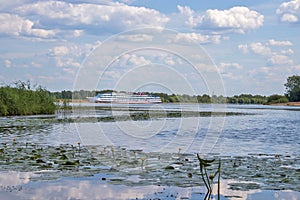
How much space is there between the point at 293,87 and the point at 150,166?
104 meters

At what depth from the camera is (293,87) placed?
4412 inches

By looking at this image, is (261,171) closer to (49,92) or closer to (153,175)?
(153,175)

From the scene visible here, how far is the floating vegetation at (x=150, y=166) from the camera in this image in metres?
11.2

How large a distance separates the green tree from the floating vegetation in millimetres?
99113

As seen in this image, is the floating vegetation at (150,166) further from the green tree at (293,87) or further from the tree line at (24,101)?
the green tree at (293,87)

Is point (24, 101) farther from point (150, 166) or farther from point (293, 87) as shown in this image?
point (293, 87)

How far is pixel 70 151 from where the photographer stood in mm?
16750

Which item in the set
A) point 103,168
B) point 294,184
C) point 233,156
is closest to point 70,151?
point 103,168

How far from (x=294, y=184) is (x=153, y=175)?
130 inches

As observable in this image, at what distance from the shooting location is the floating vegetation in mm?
11195

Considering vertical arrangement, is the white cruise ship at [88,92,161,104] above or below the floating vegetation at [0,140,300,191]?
above

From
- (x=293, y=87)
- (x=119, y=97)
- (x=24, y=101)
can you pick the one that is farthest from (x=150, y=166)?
(x=293, y=87)

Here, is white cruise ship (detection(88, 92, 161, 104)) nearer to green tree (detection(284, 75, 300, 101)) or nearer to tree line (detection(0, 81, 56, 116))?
tree line (detection(0, 81, 56, 116))

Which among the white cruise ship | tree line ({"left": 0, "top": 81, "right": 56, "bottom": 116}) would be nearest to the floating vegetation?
the white cruise ship
